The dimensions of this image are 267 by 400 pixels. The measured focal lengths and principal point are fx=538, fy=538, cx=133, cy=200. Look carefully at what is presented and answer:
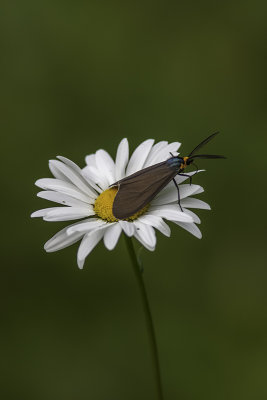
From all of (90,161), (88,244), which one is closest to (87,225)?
(88,244)

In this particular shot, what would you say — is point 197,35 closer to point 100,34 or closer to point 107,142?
point 100,34

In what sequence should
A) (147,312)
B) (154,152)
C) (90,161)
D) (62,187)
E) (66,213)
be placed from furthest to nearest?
1. (90,161)
2. (154,152)
3. (62,187)
4. (66,213)
5. (147,312)

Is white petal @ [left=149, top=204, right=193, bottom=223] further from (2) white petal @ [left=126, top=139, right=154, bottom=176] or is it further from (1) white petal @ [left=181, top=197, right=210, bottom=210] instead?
(2) white petal @ [left=126, top=139, right=154, bottom=176]

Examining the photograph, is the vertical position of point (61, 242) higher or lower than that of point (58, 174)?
lower

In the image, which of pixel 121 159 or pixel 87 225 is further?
pixel 121 159

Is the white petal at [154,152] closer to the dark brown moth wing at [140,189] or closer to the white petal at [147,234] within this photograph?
the dark brown moth wing at [140,189]

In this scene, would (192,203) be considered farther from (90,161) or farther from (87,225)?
(90,161)
